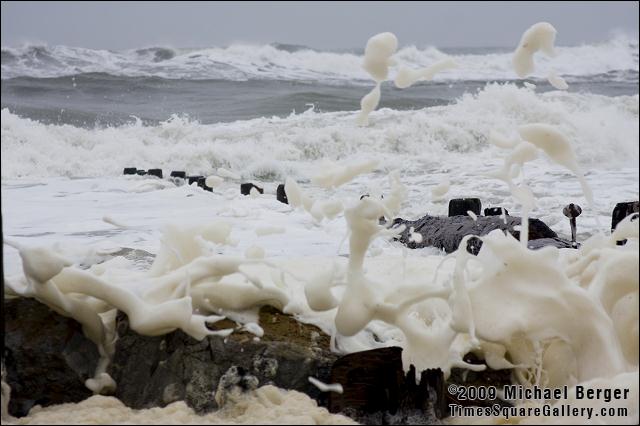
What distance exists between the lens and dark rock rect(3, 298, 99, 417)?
2.29 meters

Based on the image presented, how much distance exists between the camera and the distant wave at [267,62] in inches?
1049

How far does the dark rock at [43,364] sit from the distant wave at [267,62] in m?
23.5

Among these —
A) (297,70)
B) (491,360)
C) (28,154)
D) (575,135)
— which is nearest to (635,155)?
(575,135)

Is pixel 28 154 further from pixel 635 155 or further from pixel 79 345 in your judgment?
pixel 79 345

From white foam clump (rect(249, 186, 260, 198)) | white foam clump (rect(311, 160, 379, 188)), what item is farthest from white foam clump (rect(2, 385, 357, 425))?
white foam clump (rect(249, 186, 260, 198))

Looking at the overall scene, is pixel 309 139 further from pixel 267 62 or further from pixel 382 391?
pixel 267 62

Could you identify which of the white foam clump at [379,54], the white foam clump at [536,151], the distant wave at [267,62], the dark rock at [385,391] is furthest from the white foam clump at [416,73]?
the distant wave at [267,62]

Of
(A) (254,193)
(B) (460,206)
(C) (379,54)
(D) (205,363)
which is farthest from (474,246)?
(A) (254,193)

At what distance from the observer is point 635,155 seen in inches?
497

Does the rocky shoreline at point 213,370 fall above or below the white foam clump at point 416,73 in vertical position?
below

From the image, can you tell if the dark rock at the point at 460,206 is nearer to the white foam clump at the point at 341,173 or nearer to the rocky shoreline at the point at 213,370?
the white foam clump at the point at 341,173

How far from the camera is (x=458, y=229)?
4855 mm

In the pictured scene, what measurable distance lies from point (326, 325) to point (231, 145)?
12.3 m

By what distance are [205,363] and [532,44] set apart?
153 cm
